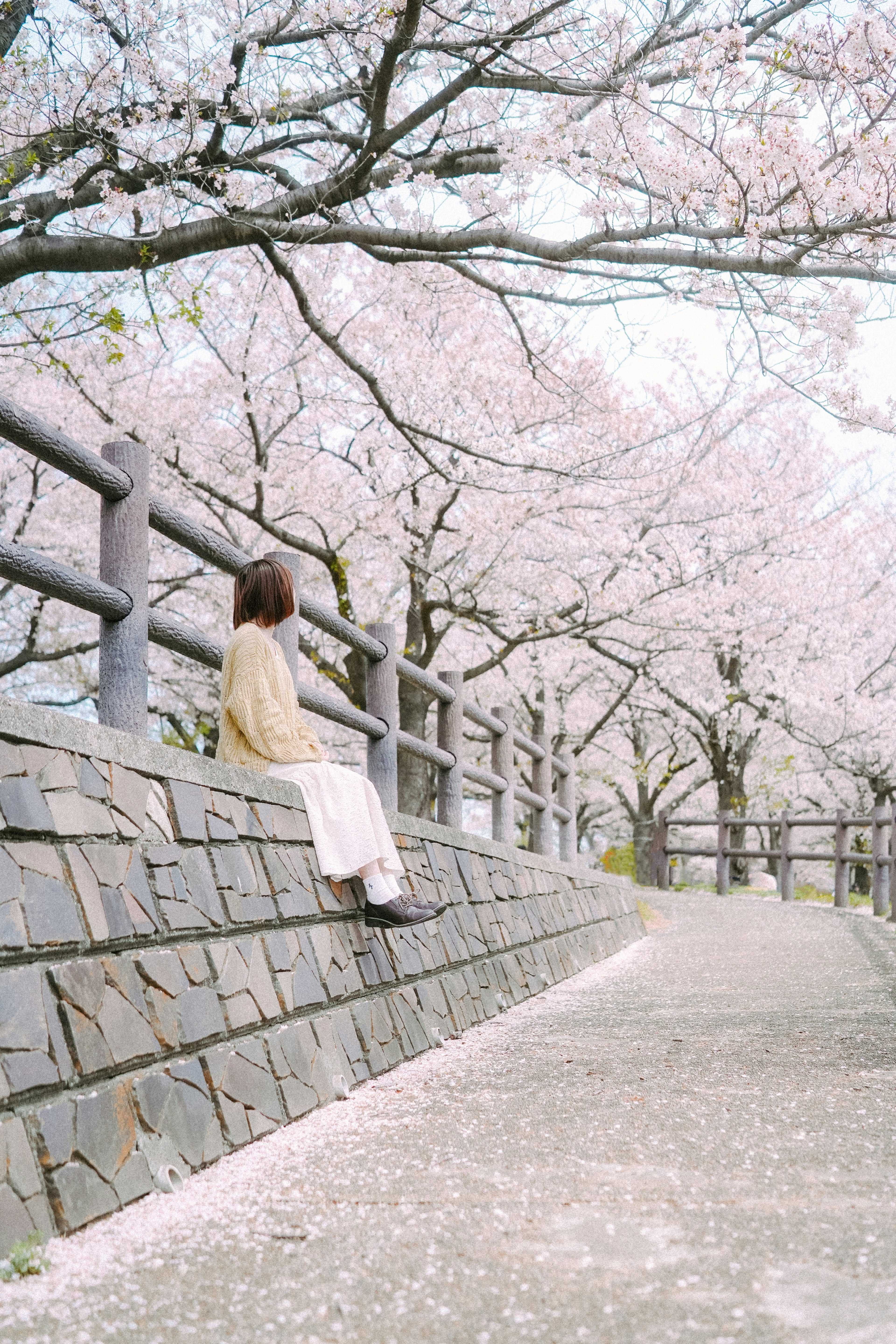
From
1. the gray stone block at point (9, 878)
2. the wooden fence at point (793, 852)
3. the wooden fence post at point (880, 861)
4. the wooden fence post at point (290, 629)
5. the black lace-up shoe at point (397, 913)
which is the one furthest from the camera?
the wooden fence at point (793, 852)

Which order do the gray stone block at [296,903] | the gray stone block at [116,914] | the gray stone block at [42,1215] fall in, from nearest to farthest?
1. the gray stone block at [42,1215]
2. the gray stone block at [116,914]
3. the gray stone block at [296,903]

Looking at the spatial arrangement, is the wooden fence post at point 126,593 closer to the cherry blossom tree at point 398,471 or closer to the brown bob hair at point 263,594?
the brown bob hair at point 263,594

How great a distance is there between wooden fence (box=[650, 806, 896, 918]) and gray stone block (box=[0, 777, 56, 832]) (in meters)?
10.1

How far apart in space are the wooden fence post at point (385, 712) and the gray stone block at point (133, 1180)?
275 cm

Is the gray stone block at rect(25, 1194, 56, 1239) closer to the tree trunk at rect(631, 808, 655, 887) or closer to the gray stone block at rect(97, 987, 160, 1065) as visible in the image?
the gray stone block at rect(97, 987, 160, 1065)

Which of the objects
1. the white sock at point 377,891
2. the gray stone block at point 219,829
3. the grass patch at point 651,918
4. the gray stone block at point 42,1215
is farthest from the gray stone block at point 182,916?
the grass patch at point 651,918

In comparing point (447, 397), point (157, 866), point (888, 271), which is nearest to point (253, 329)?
point (447, 397)

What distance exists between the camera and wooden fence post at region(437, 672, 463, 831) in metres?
6.49

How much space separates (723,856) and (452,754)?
1178 cm

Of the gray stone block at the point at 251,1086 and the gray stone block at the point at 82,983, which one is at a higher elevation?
the gray stone block at the point at 82,983

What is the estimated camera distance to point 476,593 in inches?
473

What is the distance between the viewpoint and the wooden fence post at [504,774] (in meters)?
7.75

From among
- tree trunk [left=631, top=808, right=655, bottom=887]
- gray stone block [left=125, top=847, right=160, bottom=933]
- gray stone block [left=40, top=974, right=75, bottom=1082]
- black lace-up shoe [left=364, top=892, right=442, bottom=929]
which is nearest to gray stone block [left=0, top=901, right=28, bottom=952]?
gray stone block [left=40, top=974, right=75, bottom=1082]

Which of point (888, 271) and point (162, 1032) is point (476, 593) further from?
point (162, 1032)
